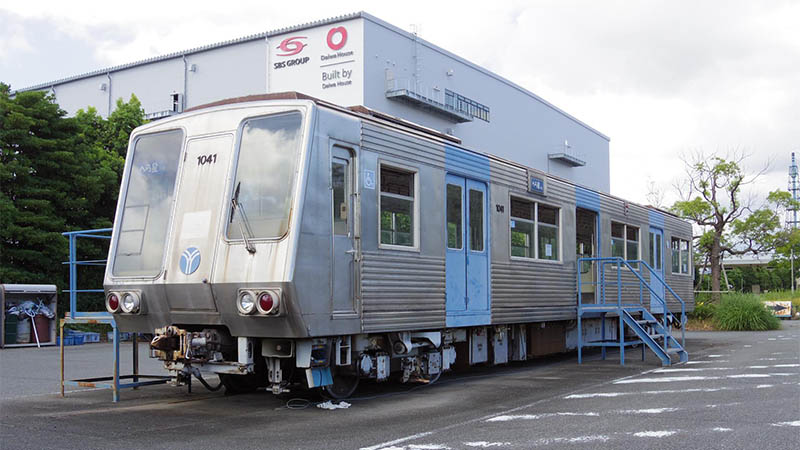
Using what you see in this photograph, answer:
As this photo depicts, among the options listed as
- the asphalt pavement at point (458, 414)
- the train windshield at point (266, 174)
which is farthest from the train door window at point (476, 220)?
the train windshield at point (266, 174)

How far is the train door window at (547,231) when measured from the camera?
1341 cm

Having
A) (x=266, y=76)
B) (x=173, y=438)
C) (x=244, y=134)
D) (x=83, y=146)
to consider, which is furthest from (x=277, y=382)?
(x=266, y=76)

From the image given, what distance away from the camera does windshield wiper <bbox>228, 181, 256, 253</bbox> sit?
8.21 m

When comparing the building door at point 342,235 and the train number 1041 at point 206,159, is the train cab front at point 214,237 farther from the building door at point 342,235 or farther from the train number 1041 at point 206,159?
the building door at point 342,235

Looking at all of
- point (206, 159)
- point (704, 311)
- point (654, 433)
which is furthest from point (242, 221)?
point (704, 311)

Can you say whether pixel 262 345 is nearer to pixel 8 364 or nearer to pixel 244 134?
pixel 244 134

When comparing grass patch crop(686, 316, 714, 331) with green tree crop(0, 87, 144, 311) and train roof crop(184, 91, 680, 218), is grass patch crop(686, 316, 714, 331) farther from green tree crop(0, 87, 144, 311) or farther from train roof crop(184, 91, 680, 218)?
green tree crop(0, 87, 144, 311)

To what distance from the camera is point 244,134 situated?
28.6ft

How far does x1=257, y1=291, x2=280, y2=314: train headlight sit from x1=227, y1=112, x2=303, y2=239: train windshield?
599 mm

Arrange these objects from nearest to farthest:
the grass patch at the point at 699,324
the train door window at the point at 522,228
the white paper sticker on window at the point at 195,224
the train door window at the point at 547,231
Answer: the white paper sticker on window at the point at 195,224 → the train door window at the point at 522,228 → the train door window at the point at 547,231 → the grass patch at the point at 699,324

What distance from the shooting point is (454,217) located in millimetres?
→ 10922

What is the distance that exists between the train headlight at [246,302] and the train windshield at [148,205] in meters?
1.32

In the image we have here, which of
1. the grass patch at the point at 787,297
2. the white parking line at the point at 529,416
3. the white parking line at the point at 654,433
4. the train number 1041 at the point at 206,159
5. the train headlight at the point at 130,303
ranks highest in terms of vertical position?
the train number 1041 at the point at 206,159

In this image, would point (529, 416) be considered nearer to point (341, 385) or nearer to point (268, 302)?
point (341, 385)
